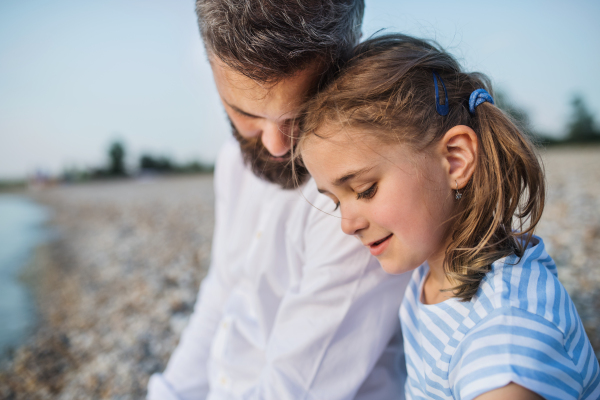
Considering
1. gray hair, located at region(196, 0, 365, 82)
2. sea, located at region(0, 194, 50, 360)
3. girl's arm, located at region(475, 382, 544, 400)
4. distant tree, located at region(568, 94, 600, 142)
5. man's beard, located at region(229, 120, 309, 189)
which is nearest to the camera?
girl's arm, located at region(475, 382, 544, 400)

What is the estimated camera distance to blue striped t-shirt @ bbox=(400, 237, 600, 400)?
35.4 inches

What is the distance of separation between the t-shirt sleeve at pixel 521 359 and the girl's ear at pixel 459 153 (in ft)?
1.39

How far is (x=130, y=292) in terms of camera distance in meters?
6.06

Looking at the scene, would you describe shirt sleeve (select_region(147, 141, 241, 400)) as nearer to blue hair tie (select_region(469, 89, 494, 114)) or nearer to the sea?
blue hair tie (select_region(469, 89, 494, 114))

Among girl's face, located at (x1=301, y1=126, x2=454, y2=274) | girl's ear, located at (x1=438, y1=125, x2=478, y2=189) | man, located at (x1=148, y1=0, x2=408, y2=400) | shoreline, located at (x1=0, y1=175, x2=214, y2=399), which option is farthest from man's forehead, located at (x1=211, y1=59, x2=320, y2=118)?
shoreline, located at (x1=0, y1=175, x2=214, y2=399)

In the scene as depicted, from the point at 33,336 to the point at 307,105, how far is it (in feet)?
18.6

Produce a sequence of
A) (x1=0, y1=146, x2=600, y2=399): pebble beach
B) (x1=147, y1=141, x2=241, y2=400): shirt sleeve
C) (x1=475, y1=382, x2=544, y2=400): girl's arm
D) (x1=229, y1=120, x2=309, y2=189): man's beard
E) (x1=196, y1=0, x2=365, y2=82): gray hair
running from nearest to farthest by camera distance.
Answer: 1. (x1=475, y1=382, x2=544, y2=400): girl's arm
2. (x1=196, y1=0, x2=365, y2=82): gray hair
3. (x1=229, y1=120, x2=309, y2=189): man's beard
4. (x1=147, y1=141, x2=241, y2=400): shirt sleeve
5. (x1=0, y1=146, x2=600, y2=399): pebble beach

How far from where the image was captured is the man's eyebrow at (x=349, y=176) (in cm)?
118

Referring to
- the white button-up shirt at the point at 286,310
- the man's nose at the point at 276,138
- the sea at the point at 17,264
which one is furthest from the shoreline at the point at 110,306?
the man's nose at the point at 276,138

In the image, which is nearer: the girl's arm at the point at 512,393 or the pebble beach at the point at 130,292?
the girl's arm at the point at 512,393

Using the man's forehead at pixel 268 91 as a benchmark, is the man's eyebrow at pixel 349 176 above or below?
below

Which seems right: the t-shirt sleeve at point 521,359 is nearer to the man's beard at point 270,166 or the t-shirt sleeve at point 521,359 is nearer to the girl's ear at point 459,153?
the girl's ear at point 459,153

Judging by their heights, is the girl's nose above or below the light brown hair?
below

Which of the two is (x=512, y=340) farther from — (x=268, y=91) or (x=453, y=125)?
(x=268, y=91)
